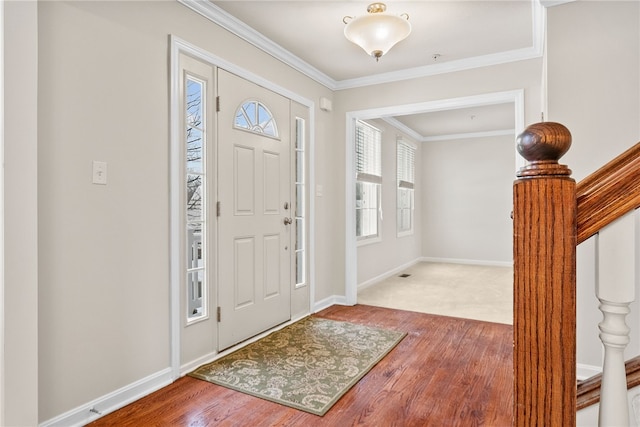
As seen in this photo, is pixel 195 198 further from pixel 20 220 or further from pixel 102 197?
pixel 20 220

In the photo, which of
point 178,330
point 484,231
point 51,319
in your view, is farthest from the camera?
point 484,231

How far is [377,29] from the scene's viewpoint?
2.49m

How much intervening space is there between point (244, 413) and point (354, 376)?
0.75m

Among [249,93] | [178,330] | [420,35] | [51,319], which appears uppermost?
[420,35]

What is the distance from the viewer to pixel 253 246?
123 inches

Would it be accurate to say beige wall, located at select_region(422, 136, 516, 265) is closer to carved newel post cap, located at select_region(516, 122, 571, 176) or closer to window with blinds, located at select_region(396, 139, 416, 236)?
window with blinds, located at select_region(396, 139, 416, 236)

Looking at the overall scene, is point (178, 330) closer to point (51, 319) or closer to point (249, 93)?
point (51, 319)

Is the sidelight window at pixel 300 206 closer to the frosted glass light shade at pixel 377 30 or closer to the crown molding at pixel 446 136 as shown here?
the frosted glass light shade at pixel 377 30

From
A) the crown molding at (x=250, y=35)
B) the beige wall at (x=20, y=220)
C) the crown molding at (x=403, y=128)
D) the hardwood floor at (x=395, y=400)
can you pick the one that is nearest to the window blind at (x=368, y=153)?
the crown molding at (x=403, y=128)

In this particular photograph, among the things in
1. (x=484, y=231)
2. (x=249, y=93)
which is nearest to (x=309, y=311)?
(x=249, y=93)

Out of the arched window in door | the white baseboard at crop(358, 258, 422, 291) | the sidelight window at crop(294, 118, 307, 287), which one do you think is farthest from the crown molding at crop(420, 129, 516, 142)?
the arched window in door

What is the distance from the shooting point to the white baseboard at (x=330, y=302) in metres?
4.01

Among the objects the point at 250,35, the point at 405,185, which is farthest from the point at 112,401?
the point at 405,185

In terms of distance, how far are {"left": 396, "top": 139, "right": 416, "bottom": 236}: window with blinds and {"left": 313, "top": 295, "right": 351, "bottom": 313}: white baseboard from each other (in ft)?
8.10
